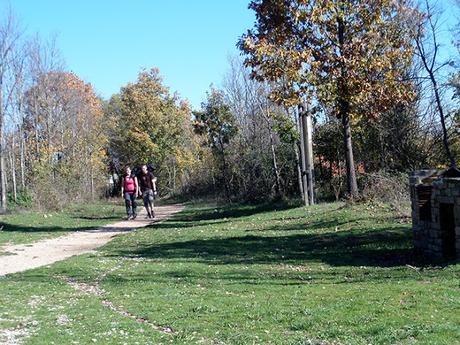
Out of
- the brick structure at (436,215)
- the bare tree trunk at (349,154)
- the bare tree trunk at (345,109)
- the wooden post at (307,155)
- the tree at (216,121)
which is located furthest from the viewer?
the tree at (216,121)

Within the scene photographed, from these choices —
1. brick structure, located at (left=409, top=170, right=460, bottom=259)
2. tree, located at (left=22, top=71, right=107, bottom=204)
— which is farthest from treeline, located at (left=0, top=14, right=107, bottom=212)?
brick structure, located at (left=409, top=170, right=460, bottom=259)

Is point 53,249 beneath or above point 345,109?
beneath

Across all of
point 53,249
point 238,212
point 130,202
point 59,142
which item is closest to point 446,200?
point 53,249

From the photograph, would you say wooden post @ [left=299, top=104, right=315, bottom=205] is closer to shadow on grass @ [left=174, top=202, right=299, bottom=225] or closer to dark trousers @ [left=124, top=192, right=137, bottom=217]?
shadow on grass @ [left=174, top=202, right=299, bottom=225]

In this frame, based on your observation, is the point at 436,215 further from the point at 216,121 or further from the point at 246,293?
the point at 216,121

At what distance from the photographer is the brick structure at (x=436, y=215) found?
35.9 ft

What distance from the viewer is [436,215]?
11.6 m

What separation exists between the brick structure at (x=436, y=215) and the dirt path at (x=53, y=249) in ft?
28.4

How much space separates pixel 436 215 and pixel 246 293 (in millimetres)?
5136

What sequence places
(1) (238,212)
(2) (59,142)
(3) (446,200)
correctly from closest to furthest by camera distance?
1. (3) (446,200)
2. (1) (238,212)
3. (2) (59,142)

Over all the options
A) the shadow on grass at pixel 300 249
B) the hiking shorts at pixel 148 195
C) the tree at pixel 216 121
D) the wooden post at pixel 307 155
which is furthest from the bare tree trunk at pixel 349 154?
the tree at pixel 216 121

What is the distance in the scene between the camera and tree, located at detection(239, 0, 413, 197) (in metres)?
18.3

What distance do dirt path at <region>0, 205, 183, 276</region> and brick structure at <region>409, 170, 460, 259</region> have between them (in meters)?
8.65

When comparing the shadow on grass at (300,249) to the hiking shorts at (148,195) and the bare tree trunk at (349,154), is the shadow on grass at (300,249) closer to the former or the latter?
the bare tree trunk at (349,154)
